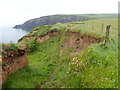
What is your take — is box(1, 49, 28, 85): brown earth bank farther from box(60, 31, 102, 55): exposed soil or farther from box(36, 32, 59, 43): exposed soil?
box(36, 32, 59, 43): exposed soil

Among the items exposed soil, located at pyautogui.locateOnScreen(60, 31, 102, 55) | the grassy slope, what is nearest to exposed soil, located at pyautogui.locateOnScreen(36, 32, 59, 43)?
exposed soil, located at pyautogui.locateOnScreen(60, 31, 102, 55)

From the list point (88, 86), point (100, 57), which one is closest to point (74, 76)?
point (88, 86)

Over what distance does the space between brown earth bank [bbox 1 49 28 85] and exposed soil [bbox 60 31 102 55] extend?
49.1ft

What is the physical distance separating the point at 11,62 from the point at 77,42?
22.9m

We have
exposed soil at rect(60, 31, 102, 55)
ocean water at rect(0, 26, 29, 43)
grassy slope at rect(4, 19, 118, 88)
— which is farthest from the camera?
ocean water at rect(0, 26, 29, 43)

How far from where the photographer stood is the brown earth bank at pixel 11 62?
72.7ft

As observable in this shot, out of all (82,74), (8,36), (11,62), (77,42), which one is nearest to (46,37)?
(77,42)

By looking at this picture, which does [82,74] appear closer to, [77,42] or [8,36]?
[77,42]

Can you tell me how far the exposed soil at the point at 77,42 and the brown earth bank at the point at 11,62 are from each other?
589 inches

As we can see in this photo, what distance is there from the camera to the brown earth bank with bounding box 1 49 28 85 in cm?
2215

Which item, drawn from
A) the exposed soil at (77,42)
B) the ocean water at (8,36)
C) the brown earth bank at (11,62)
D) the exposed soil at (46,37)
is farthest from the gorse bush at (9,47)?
the exposed soil at (46,37)

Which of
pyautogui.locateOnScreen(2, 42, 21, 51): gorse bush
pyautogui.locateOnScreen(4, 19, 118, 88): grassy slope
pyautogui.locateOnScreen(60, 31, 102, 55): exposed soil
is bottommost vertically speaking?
pyautogui.locateOnScreen(4, 19, 118, 88): grassy slope

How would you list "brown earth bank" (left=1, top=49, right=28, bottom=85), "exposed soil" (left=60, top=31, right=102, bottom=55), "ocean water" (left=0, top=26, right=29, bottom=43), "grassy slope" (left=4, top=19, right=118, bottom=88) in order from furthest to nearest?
"ocean water" (left=0, top=26, right=29, bottom=43)
"exposed soil" (left=60, top=31, right=102, bottom=55)
"brown earth bank" (left=1, top=49, right=28, bottom=85)
"grassy slope" (left=4, top=19, right=118, bottom=88)

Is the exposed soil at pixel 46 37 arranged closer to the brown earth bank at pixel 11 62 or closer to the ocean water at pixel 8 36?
the ocean water at pixel 8 36
